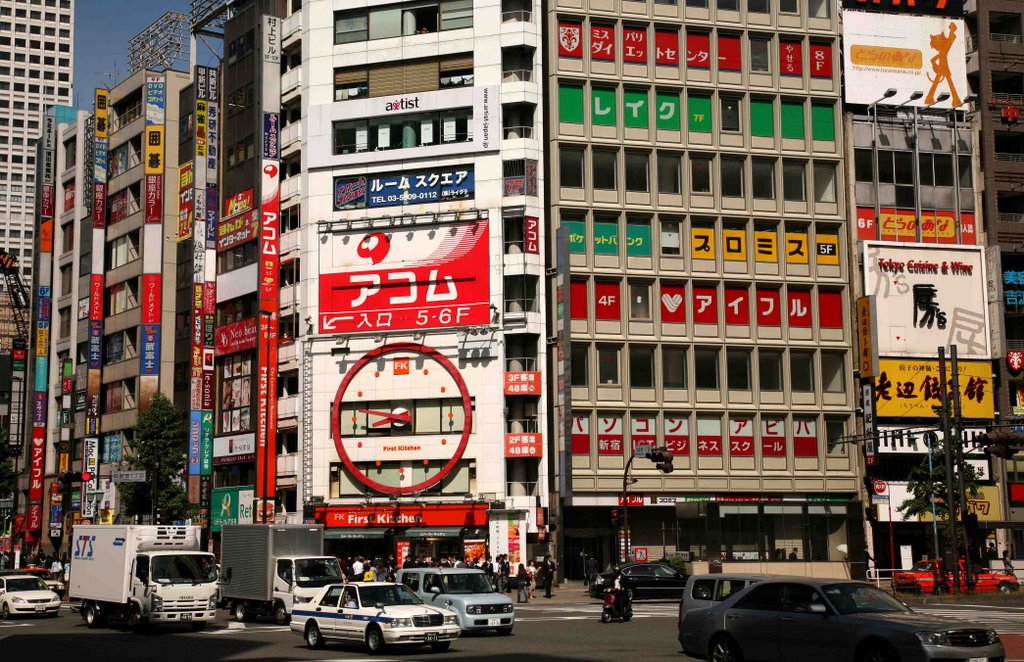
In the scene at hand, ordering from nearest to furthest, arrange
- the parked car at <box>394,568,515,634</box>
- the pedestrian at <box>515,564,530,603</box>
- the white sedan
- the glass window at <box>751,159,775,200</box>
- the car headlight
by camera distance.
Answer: the car headlight → the parked car at <box>394,568,515,634</box> → the white sedan → the pedestrian at <box>515,564,530,603</box> → the glass window at <box>751,159,775,200</box>

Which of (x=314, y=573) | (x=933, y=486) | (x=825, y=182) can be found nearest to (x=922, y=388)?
(x=933, y=486)

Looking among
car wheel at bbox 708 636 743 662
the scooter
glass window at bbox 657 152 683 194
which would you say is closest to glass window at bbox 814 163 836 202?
glass window at bbox 657 152 683 194

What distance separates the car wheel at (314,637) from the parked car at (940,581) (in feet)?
86.2

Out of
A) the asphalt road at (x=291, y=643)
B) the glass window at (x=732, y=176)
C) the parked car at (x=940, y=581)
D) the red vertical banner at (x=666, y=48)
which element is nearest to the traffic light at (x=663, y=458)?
the parked car at (x=940, y=581)

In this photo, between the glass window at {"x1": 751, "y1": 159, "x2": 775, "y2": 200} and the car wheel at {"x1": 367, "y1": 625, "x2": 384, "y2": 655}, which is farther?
the glass window at {"x1": 751, "y1": 159, "x2": 775, "y2": 200}

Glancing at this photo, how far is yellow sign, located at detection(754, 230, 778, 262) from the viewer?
69250mm

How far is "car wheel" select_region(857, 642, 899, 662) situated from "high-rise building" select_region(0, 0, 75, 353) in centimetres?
17852

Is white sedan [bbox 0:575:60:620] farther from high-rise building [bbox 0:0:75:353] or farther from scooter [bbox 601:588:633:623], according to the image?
high-rise building [bbox 0:0:75:353]

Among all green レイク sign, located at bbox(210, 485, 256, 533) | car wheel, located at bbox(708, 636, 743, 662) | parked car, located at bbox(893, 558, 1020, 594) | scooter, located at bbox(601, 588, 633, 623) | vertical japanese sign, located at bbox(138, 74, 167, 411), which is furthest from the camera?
vertical japanese sign, located at bbox(138, 74, 167, 411)

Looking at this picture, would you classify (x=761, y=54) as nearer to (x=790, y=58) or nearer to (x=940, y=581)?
(x=790, y=58)

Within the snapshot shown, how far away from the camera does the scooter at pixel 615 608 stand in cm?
3541

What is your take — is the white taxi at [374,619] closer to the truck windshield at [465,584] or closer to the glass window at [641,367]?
the truck windshield at [465,584]

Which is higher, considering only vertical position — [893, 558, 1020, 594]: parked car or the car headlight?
the car headlight

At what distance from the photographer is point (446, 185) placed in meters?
67.4
